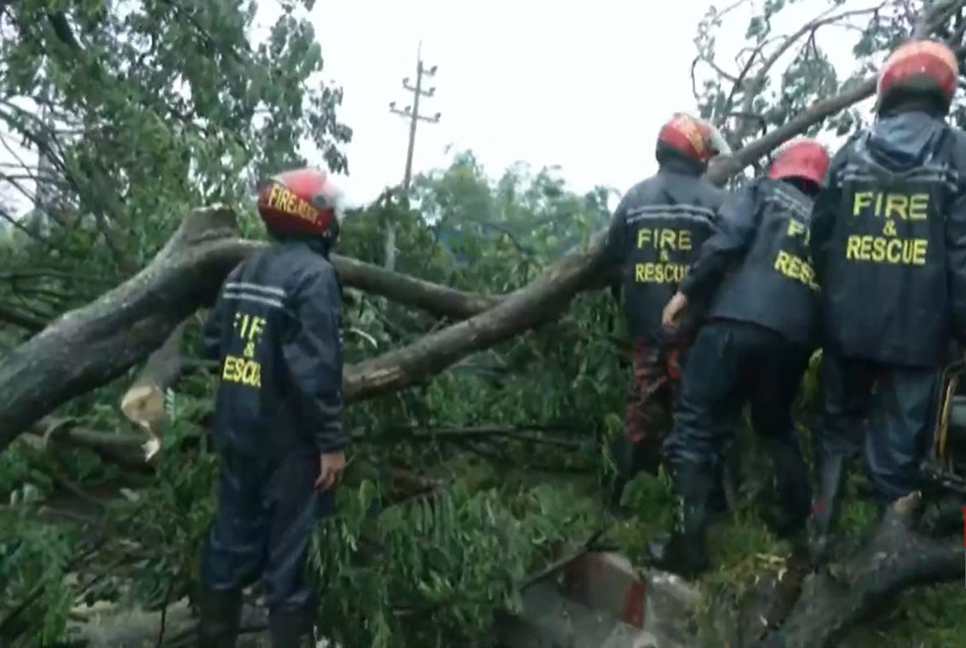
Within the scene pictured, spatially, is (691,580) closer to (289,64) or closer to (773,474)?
(773,474)

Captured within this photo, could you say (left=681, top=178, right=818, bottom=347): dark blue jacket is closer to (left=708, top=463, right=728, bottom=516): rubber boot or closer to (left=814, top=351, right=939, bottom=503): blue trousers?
(left=814, top=351, right=939, bottom=503): blue trousers

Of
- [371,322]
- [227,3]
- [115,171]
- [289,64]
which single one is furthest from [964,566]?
[289,64]

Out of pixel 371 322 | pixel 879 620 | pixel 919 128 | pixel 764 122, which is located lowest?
pixel 879 620

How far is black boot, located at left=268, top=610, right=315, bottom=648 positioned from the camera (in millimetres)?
3393

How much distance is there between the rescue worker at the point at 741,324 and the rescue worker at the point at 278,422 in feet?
3.27

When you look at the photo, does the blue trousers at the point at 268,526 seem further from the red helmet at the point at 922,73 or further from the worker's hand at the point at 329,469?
the red helmet at the point at 922,73

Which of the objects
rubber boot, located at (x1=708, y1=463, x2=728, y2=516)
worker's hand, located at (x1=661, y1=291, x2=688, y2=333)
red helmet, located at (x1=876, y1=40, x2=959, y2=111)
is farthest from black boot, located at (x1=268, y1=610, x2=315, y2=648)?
red helmet, located at (x1=876, y1=40, x2=959, y2=111)

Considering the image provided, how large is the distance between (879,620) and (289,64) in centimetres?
636

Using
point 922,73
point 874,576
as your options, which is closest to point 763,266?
point 922,73

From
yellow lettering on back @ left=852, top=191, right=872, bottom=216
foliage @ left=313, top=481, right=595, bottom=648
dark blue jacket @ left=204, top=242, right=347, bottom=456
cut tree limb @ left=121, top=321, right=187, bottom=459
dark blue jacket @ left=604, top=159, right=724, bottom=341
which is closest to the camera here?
yellow lettering on back @ left=852, top=191, right=872, bottom=216

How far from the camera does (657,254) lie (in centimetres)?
392

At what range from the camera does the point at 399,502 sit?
3949 mm

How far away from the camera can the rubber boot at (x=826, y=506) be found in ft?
10.5

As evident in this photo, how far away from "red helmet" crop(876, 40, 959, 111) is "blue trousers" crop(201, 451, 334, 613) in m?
1.88
